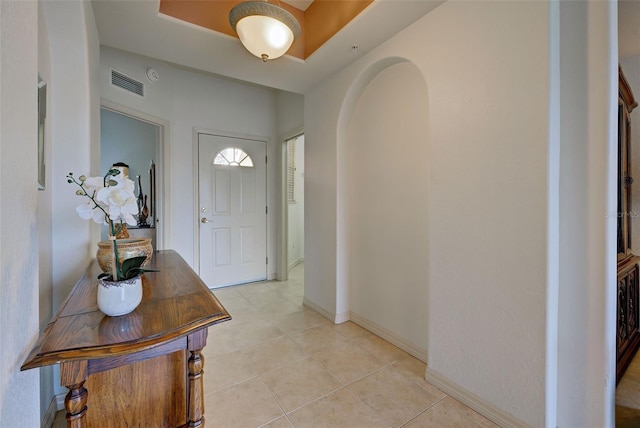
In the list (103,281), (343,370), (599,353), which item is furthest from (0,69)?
(599,353)

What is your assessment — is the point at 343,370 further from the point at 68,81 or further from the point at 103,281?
the point at 68,81

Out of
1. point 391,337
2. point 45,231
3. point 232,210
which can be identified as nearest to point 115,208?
point 45,231

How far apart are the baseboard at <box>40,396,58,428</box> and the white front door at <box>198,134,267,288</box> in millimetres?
2037

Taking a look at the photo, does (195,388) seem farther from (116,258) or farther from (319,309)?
(319,309)

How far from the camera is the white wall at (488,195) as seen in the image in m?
1.32

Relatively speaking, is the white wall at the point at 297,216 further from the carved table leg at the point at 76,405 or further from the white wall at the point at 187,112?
the carved table leg at the point at 76,405

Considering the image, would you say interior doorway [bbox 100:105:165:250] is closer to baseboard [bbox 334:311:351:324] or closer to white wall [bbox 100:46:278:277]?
white wall [bbox 100:46:278:277]

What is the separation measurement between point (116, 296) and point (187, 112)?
305 centimetres

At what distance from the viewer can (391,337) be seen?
90.6 inches

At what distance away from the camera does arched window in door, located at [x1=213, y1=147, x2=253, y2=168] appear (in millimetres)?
3650

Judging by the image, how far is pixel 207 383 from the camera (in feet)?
5.87

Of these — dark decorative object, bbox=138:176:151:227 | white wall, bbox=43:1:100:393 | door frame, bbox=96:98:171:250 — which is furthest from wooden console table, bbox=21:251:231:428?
dark decorative object, bbox=138:176:151:227

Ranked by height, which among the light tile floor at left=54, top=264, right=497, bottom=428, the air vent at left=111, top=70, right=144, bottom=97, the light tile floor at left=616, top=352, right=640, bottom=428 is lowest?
the light tile floor at left=54, top=264, right=497, bottom=428

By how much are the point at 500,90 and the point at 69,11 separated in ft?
7.54
